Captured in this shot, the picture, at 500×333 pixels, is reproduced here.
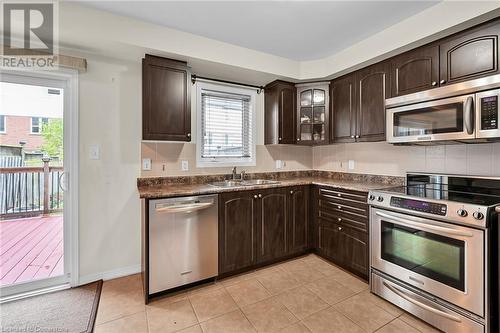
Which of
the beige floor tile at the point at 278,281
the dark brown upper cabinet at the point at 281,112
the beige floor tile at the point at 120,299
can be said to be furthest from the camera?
the dark brown upper cabinet at the point at 281,112

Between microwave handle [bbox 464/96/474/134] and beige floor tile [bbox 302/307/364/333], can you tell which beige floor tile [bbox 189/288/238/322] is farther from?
microwave handle [bbox 464/96/474/134]

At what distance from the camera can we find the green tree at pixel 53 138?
2.23m

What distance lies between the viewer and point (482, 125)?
1680 mm

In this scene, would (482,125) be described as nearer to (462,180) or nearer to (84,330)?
(462,180)

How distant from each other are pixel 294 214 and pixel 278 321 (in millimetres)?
1243

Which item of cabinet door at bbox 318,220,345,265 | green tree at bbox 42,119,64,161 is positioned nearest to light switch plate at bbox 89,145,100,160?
green tree at bbox 42,119,64,161

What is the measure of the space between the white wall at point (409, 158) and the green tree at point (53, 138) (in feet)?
10.8

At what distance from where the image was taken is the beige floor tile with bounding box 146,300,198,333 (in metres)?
1.75

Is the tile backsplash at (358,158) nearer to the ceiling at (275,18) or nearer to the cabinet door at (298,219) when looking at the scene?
the cabinet door at (298,219)

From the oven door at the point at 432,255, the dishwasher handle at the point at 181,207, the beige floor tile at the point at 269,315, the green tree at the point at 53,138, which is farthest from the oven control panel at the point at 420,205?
the green tree at the point at 53,138

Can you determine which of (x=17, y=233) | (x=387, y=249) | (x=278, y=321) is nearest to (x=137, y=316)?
(x=278, y=321)

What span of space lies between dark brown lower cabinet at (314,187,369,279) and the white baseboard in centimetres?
218

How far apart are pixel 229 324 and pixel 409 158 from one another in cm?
245

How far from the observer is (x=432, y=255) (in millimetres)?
1758
